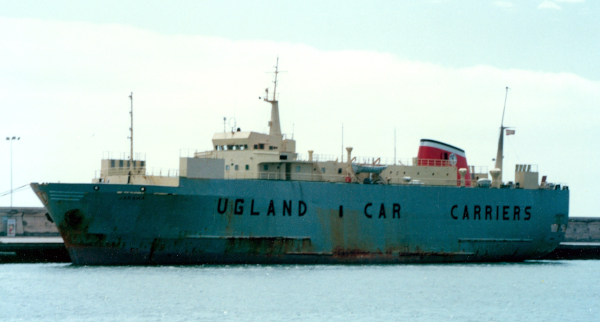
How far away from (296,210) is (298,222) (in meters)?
0.54

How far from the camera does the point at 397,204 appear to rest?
124 ft

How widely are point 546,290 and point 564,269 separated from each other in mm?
8650

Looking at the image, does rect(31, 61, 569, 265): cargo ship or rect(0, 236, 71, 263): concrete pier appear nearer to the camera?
rect(31, 61, 569, 265): cargo ship

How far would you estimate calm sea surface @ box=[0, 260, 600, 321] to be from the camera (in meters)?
25.2

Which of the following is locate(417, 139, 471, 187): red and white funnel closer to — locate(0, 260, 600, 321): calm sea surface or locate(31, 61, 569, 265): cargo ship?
locate(31, 61, 569, 265): cargo ship

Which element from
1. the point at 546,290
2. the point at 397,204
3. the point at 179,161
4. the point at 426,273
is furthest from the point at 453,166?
the point at 179,161

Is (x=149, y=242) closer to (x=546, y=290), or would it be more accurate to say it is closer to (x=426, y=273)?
(x=426, y=273)

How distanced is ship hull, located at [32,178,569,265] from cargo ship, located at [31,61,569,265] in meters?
0.05

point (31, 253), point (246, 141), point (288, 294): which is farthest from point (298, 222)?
point (31, 253)

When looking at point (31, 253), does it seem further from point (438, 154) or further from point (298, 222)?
point (438, 154)

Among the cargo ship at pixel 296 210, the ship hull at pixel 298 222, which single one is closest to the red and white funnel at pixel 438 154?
the cargo ship at pixel 296 210

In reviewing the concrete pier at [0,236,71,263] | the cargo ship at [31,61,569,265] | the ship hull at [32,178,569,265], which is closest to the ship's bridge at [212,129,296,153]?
the cargo ship at [31,61,569,265]

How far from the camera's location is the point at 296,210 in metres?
35.8

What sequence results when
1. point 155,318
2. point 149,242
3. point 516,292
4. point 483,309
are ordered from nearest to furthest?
point 155,318
point 483,309
point 516,292
point 149,242
